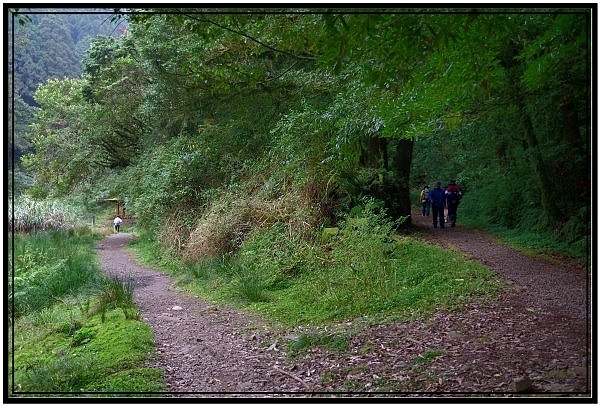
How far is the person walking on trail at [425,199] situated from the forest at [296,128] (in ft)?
0.49

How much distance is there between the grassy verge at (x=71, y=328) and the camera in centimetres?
264

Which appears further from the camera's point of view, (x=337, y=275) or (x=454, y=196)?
(x=454, y=196)

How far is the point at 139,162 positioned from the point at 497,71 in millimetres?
4666

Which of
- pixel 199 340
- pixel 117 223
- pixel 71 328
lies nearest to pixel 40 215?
pixel 71 328

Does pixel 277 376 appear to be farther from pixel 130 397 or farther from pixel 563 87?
pixel 563 87

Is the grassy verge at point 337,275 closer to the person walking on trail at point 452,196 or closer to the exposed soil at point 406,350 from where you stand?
the exposed soil at point 406,350

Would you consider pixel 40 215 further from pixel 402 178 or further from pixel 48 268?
pixel 402 178

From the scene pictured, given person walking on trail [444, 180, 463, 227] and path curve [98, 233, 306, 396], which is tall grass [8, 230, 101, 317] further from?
person walking on trail [444, 180, 463, 227]

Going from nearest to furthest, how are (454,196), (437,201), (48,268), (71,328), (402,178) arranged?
1. (48,268)
2. (71,328)
3. (437,201)
4. (454,196)
5. (402,178)

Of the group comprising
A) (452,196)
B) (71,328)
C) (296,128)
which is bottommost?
(71,328)

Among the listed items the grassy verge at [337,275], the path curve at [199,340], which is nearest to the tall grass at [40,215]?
the path curve at [199,340]

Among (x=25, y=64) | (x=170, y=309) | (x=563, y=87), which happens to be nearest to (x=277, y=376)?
(x=170, y=309)

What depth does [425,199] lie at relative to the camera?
19.1 feet

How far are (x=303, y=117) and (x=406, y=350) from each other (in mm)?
2971
